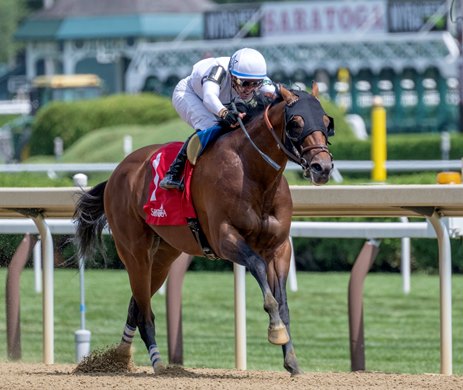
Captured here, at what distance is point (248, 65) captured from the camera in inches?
236

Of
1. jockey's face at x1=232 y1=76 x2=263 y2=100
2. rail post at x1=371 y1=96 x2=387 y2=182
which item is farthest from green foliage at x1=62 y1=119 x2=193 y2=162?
jockey's face at x1=232 y1=76 x2=263 y2=100

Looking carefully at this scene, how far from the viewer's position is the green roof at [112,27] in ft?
162

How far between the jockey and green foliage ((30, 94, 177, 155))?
47.8 ft

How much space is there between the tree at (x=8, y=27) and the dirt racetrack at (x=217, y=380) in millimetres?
56602

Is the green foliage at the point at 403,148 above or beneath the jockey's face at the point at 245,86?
beneath

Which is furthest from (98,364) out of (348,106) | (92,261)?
(348,106)

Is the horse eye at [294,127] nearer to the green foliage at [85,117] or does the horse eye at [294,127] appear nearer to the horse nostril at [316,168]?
the horse nostril at [316,168]

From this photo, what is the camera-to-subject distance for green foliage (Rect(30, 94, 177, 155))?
2155cm

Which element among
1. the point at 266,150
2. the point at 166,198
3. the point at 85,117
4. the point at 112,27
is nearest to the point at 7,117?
the point at 112,27

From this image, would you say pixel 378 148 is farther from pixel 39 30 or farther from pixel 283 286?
pixel 39 30

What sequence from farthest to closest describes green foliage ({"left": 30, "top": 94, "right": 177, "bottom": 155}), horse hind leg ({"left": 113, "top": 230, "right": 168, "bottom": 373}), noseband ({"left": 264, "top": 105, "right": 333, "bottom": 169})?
green foliage ({"left": 30, "top": 94, "right": 177, "bottom": 155}), horse hind leg ({"left": 113, "top": 230, "right": 168, "bottom": 373}), noseband ({"left": 264, "top": 105, "right": 333, "bottom": 169})

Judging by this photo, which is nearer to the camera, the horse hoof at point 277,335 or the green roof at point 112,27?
the horse hoof at point 277,335

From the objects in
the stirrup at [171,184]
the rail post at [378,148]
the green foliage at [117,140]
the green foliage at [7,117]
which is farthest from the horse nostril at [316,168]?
the green foliage at [7,117]

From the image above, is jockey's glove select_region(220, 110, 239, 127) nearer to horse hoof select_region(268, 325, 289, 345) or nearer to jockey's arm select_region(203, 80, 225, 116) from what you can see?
jockey's arm select_region(203, 80, 225, 116)
